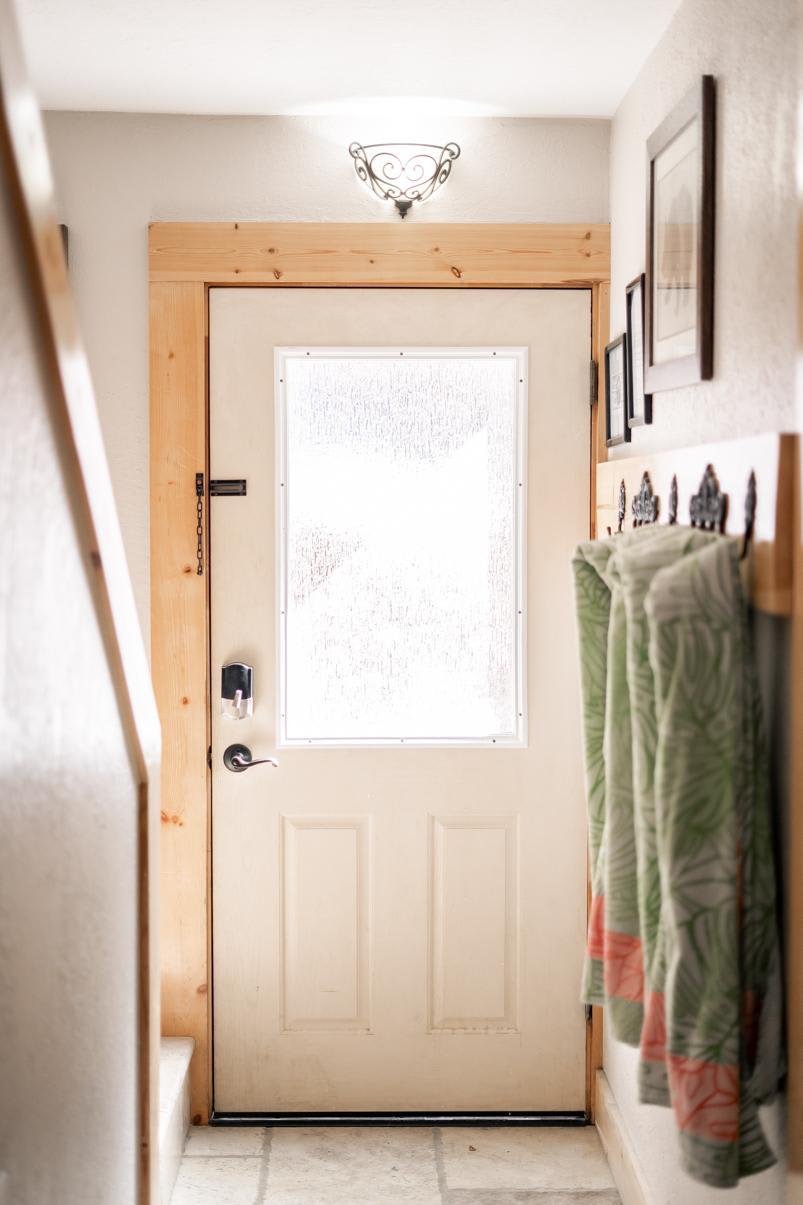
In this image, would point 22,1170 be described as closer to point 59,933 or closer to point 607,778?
point 59,933

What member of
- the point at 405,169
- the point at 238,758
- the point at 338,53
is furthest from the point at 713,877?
the point at 405,169

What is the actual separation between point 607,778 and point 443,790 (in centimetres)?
110

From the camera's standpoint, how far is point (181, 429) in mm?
2732

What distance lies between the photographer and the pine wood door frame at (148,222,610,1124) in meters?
2.71

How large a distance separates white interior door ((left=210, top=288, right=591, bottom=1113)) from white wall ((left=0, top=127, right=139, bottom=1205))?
127cm

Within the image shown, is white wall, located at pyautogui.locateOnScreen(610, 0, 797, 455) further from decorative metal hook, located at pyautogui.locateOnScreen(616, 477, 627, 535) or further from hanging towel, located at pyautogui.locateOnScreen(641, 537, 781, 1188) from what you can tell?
hanging towel, located at pyautogui.locateOnScreen(641, 537, 781, 1188)

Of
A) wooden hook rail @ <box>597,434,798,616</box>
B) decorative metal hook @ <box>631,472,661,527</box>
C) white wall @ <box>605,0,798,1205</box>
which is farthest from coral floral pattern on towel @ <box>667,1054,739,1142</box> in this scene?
decorative metal hook @ <box>631,472,661,527</box>

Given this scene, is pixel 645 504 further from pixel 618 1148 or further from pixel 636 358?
pixel 618 1148

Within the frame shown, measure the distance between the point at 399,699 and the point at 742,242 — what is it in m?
1.39

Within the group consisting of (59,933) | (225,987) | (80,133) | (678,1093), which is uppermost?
(80,133)

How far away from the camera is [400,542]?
2.77 meters

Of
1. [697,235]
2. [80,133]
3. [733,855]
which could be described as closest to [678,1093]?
[733,855]

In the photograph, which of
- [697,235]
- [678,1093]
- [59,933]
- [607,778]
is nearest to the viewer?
[59,933]

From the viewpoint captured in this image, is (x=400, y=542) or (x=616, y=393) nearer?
(x=616, y=393)
